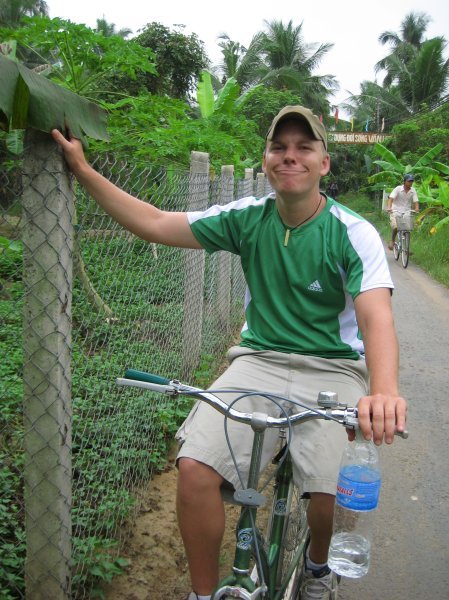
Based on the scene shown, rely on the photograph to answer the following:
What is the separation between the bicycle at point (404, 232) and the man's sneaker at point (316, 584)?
38.3ft

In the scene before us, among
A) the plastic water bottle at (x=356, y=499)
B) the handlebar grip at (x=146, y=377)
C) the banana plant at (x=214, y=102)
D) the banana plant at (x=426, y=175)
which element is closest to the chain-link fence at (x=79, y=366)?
the handlebar grip at (x=146, y=377)

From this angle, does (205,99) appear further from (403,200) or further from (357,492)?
(357,492)

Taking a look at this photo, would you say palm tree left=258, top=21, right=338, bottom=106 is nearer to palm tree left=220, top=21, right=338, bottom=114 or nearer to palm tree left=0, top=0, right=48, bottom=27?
palm tree left=220, top=21, right=338, bottom=114

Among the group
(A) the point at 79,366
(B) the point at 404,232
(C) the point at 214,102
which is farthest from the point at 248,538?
(B) the point at 404,232

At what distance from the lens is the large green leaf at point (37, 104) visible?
1927 millimetres

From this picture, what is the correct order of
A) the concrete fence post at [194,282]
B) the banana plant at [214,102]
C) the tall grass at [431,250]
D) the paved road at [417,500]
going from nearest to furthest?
the paved road at [417,500]
the concrete fence post at [194,282]
the banana plant at [214,102]
the tall grass at [431,250]

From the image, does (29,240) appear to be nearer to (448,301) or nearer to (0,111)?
(0,111)

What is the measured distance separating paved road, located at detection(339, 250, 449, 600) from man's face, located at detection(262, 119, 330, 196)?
206 centimetres

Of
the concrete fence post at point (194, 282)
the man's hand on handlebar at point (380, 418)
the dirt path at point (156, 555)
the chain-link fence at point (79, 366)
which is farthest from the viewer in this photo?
the concrete fence post at point (194, 282)

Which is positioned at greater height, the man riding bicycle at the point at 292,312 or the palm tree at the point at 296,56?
the palm tree at the point at 296,56

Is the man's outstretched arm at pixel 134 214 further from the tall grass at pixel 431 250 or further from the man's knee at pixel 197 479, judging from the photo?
the tall grass at pixel 431 250

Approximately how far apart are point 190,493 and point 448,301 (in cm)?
897

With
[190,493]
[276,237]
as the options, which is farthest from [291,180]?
[190,493]

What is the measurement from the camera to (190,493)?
7.22 feet
